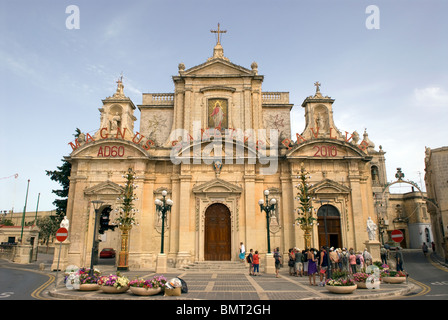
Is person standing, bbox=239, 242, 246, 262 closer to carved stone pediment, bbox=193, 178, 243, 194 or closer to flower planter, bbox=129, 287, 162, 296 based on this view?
carved stone pediment, bbox=193, 178, 243, 194

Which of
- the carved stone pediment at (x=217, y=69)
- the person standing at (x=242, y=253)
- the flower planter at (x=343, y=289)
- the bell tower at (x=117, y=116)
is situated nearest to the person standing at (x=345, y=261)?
the flower planter at (x=343, y=289)

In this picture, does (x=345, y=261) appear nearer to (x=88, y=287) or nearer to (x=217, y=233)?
(x=217, y=233)

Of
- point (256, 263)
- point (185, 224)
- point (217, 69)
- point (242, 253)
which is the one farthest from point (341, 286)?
point (217, 69)

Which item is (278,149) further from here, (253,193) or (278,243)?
(278,243)

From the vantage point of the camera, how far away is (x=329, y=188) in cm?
2978

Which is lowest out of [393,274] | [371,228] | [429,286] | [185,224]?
[429,286]

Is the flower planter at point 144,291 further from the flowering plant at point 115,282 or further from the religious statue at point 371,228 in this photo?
the religious statue at point 371,228

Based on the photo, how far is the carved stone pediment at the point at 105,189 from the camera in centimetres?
2955

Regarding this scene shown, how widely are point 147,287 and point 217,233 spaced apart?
15.5 metres

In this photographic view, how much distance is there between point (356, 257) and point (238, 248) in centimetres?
1014

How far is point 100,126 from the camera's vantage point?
108 feet
